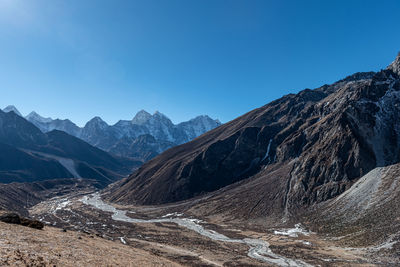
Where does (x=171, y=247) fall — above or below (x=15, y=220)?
below

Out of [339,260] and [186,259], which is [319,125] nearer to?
[339,260]

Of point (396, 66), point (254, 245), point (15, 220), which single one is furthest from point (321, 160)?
point (15, 220)

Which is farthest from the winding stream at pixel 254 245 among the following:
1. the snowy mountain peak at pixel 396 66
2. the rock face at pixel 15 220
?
the snowy mountain peak at pixel 396 66

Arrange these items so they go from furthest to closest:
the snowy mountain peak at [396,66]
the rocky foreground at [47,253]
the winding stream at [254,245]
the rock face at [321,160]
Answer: the snowy mountain peak at [396,66]
the rock face at [321,160]
the winding stream at [254,245]
the rocky foreground at [47,253]

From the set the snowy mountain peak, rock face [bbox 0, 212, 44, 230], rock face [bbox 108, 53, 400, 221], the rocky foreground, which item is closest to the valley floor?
the rocky foreground

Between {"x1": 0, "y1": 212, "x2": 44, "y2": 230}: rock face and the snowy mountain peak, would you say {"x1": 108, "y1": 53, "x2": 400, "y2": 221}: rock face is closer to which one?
the snowy mountain peak

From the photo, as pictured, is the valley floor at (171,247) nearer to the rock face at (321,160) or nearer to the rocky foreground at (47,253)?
the rocky foreground at (47,253)

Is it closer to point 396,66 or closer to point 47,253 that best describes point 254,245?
point 47,253

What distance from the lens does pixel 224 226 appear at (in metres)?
109

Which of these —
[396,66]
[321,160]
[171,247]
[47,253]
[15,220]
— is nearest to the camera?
[47,253]

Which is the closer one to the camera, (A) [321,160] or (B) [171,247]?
(B) [171,247]

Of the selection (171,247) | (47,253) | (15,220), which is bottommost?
(171,247)

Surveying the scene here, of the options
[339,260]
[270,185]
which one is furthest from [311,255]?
[270,185]

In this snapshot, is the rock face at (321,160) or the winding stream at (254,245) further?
the rock face at (321,160)
